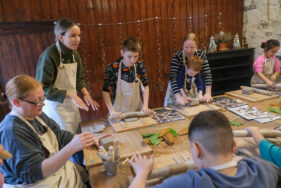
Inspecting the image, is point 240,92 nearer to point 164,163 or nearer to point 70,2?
point 164,163

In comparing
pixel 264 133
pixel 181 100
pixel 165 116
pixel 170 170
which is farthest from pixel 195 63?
pixel 170 170

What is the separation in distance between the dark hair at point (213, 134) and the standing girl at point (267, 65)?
2.68 m

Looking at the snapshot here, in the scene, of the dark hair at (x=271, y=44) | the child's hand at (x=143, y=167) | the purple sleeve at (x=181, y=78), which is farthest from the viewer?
the dark hair at (x=271, y=44)

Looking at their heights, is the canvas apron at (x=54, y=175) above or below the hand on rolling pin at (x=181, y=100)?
below

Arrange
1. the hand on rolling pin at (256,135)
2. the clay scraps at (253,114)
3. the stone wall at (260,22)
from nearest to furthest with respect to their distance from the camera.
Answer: the hand on rolling pin at (256,135), the clay scraps at (253,114), the stone wall at (260,22)

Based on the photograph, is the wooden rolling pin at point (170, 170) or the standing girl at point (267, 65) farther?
the standing girl at point (267, 65)

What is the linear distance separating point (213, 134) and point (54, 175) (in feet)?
3.56

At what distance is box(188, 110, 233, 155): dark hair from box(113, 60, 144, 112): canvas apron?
59.3 inches

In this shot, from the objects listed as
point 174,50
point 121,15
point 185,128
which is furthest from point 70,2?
point 185,128

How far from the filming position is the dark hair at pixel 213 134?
0.92m

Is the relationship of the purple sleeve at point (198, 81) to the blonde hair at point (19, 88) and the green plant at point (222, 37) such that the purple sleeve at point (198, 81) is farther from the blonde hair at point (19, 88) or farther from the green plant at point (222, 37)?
the green plant at point (222, 37)

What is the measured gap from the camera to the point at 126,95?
2434mm

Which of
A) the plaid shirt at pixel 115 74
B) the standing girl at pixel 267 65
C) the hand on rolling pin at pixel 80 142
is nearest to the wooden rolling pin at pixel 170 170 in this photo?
the hand on rolling pin at pixel 80 142

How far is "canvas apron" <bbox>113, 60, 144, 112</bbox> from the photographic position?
2392 millimetres
